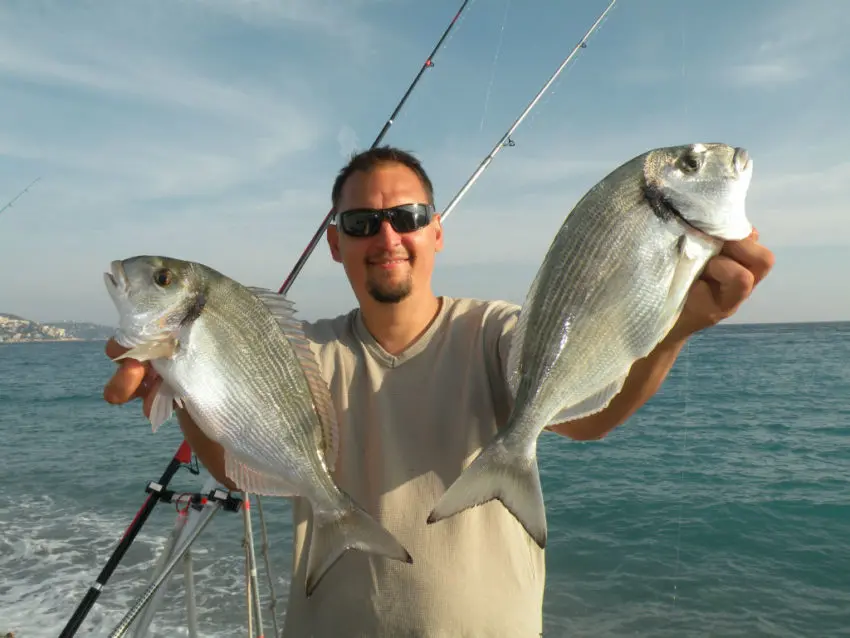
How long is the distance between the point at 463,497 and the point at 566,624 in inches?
222

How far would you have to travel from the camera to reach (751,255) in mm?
1649

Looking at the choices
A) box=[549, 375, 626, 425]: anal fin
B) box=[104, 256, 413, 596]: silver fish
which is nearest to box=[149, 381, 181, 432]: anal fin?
box=[104, 256, 413, 596]: silver fish

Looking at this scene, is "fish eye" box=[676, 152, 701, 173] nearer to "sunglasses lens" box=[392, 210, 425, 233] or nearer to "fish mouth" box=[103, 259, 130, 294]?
"sunglasses lens" box=[392, 210, 425, 233]

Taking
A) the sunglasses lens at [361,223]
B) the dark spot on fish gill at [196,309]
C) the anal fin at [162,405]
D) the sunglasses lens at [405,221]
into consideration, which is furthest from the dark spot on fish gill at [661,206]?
the anal fin at [162,405]

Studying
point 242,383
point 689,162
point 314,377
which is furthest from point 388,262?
point 689,162

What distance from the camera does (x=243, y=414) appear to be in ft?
6.26

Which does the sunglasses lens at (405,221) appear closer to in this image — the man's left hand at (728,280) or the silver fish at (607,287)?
the silver fish at (607,287)

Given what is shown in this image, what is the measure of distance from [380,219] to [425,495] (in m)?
1.01

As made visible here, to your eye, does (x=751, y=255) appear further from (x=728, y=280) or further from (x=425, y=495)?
(x=425, y=495)

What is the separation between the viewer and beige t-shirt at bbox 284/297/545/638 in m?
1.94

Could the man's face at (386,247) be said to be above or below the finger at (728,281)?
above

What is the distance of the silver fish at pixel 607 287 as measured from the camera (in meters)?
1.65

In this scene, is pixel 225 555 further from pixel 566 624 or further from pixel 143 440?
pixel 143 440

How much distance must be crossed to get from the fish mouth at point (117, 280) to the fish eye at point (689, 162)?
170cm
